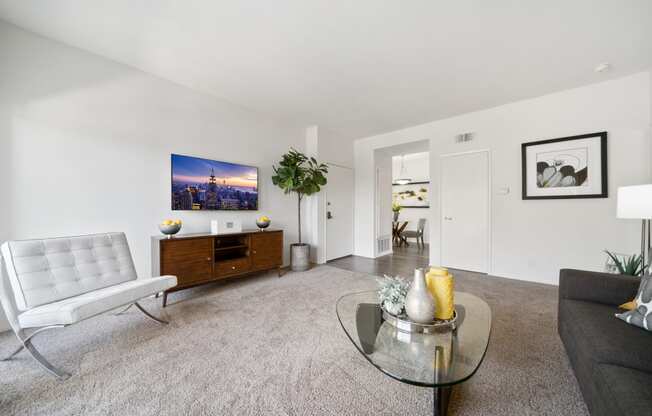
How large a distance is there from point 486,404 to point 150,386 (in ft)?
6.24

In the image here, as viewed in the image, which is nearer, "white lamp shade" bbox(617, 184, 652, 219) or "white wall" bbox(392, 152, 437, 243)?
"white lamp shade" bbox(617, 184, 652, 219)

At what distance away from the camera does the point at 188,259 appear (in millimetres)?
2773

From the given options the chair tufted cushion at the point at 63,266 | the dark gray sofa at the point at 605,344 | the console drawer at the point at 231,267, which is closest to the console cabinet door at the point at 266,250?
the console drawer at the point at 231,267

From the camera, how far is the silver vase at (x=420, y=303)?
131cm

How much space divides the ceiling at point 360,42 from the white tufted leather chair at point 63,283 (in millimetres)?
1921

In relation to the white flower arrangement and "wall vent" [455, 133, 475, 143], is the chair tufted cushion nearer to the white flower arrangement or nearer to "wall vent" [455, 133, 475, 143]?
the white flower arrangement

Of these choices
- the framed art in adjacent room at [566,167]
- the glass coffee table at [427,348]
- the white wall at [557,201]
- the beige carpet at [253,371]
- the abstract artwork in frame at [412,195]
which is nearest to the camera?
the glass coffee table at [427,348]

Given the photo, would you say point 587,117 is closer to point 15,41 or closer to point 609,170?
point 609,170

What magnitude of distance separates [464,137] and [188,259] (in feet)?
14.7

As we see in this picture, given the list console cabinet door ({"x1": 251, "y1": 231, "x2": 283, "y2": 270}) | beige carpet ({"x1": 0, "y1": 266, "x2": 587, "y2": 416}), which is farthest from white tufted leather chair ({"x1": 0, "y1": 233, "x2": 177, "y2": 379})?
console cabinet door ({"x1": 251, "y1": 231, "x2": 283, "y2": 270})

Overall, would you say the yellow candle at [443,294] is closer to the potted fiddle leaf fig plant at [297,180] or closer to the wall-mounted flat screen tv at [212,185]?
the potted fiddle leaf fig plant at [297,180]

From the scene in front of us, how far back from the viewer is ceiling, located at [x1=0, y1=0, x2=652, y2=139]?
1932mm

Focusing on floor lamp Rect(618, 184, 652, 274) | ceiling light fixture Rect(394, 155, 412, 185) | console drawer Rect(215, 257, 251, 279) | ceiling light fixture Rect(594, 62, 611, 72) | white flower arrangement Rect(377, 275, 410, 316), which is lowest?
console drawer Rect(215, 257, 251, 279)

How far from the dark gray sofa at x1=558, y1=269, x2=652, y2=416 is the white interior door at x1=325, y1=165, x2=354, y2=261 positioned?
355cm
